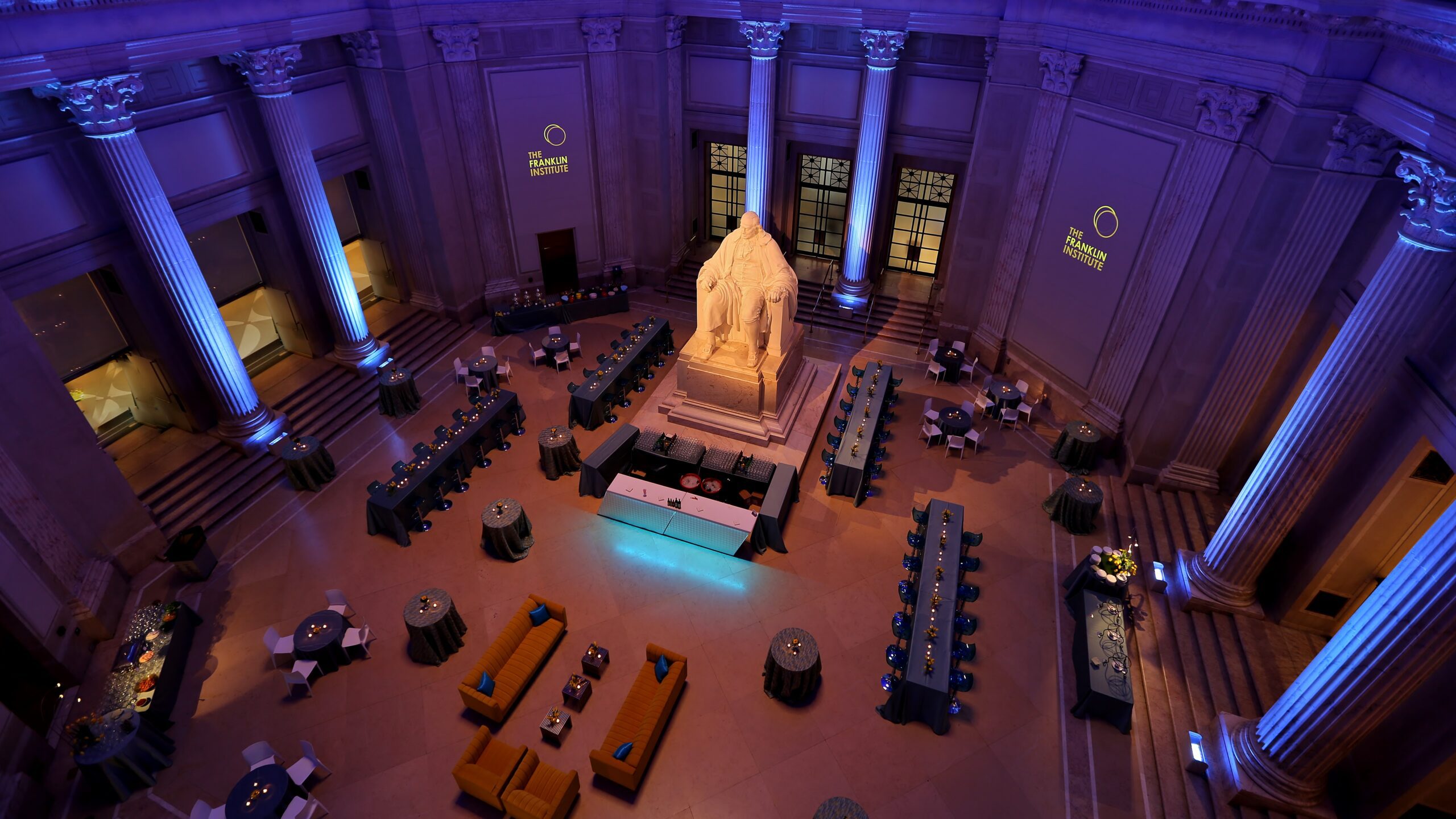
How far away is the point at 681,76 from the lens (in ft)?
65.8

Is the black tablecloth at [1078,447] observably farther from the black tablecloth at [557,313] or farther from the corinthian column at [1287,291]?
the black tablecloth at [557,313]

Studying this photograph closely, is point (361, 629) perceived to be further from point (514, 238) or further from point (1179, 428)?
point (1179, 428)

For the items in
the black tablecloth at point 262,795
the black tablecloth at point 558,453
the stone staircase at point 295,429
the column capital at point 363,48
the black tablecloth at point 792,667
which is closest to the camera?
the black tablecloth at point 262,795

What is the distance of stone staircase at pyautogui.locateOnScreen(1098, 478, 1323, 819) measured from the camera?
989 centimetres

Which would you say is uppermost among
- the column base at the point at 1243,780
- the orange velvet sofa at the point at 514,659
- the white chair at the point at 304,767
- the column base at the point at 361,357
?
the column base at the point at 361,357

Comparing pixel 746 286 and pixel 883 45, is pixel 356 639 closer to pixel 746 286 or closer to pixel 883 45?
pixel 746 286

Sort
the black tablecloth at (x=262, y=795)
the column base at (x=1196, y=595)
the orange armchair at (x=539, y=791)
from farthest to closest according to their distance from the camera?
the column base at (x=1196, y=595), the orange armchair at (x=539, y=791), the black tablecloth at (x=262, y=795)

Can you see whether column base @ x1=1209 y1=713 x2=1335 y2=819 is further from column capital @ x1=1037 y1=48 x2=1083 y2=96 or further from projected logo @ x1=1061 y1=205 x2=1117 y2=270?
column capital @ x1=1037 y1=48 x2=1083 y2=96

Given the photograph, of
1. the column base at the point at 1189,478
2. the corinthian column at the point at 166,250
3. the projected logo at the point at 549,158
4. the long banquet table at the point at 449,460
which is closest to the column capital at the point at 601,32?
the projected logo at the point at 549,158

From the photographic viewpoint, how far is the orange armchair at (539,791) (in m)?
9.20

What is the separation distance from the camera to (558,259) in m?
21.3

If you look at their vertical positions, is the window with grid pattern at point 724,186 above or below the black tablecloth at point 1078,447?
above

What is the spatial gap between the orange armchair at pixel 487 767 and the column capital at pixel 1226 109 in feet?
48.8

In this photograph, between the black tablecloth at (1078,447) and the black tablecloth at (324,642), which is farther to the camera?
the black tablecloth at (1078,447)
